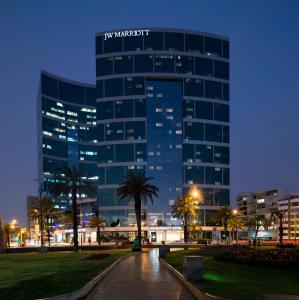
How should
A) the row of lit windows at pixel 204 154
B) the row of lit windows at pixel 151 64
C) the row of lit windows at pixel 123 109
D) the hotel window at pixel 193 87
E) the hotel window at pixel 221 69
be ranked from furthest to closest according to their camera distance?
the hotel window at pixel 221 69 < the hotel window at pixel 193 87 < the row of lit windows at pixel 151 64 < the row of lit windows at pixel 123 109 < the row of lit windows at pixel 204 154

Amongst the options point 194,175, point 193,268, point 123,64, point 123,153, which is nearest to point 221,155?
point 194,175

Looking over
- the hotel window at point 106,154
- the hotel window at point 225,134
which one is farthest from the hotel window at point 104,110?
the hotel window at point 225,134

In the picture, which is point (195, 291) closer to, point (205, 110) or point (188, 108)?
point (188, 108)

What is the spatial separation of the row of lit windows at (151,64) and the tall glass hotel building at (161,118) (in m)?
0.32

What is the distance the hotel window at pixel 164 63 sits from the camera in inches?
5699

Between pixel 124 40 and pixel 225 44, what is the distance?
116ft

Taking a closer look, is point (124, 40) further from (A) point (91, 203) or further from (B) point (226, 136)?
(A) point (91, 203)

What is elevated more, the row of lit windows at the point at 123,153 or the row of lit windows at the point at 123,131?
the row of lit windows at the point at 123,131

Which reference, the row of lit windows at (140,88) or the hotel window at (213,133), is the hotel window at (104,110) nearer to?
the row of lit windows at (140,88)

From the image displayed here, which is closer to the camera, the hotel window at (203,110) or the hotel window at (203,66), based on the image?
the hotel window at (203,110)

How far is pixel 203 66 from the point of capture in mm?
148875

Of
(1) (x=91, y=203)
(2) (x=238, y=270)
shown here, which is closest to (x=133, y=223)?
(1) (x=91, y=203)

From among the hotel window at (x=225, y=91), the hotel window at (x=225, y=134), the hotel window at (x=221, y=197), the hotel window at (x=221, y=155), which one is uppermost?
the hotel window at (x=225, y=91)

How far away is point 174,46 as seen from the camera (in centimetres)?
14738
